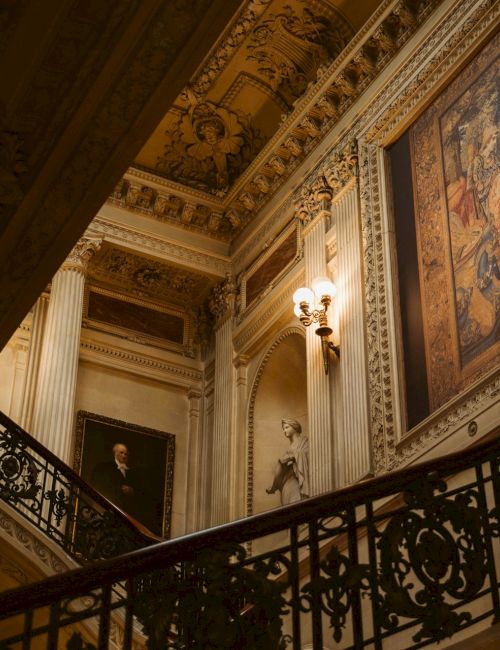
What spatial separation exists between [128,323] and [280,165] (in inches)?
104

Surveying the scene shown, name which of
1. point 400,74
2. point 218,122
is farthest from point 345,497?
point 218,122

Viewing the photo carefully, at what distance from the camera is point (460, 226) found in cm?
880

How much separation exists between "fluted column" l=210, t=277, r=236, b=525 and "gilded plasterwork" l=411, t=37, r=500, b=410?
3.35 m

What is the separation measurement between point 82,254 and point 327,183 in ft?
9.48

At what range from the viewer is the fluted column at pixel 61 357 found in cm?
1094

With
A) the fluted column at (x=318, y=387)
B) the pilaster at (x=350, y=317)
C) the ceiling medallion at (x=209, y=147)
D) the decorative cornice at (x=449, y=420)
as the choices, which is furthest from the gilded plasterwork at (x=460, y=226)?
the ceiling medallion at (x=209, y=147)

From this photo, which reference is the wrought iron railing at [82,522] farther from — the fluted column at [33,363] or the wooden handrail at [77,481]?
the fluted column at [33,363]

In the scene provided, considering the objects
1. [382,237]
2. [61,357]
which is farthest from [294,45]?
[61,357]

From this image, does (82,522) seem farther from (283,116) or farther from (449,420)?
(283,116)

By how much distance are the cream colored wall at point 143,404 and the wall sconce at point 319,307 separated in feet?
9.98

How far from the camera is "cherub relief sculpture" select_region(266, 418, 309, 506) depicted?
1052 centimetres

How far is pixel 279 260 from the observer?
1177cm

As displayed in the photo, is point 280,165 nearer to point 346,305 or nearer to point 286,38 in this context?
point 286,38

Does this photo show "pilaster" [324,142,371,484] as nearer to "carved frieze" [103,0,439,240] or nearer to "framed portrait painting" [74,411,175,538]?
"carved frieze" [103,0,439,240]
